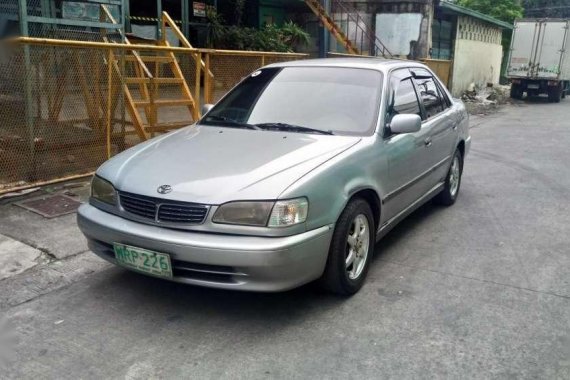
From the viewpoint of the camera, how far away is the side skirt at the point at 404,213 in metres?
4.17

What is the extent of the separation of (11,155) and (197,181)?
3212 millimetres

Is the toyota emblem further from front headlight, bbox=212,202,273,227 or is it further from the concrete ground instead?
the concrete ground

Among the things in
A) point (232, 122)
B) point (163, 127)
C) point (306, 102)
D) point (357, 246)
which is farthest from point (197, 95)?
point (357, 246)

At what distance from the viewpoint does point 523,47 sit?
70.0 feet

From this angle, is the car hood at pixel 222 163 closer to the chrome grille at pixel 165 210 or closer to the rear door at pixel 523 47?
the chrome grille at pixel 165 210

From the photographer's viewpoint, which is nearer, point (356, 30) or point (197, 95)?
point (197, 95)

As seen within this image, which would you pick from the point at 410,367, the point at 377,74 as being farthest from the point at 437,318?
the point at 377,74

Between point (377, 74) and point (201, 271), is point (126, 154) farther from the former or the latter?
point (377, 74)

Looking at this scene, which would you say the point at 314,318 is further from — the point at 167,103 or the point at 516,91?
the point at 516,91

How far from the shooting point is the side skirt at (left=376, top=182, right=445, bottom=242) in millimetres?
4172

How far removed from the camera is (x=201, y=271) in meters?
3.19

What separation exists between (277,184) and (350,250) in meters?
0.83

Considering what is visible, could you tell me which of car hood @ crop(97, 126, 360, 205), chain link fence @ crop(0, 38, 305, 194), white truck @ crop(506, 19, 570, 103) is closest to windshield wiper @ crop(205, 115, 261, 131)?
car hood @ crop(97, 126, 360, 205)

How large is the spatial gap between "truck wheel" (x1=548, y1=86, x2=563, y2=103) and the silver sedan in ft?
64.1
